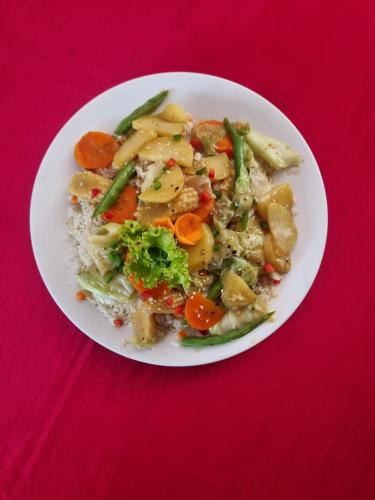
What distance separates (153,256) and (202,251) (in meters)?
0.33

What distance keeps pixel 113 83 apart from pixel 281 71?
121 cm

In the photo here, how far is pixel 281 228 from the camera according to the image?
3291 millimetres

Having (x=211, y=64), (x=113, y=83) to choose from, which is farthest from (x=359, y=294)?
(x=113, y=83)

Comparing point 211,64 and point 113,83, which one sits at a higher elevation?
point 211,64

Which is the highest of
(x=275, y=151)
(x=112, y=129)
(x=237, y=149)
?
(x=275, y=151)

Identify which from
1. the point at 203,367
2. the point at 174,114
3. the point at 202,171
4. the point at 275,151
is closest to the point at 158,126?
the point at 174,114

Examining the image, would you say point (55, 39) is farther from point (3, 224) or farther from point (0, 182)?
point (3, 224)

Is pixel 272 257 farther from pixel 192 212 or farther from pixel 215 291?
pixel 192 212

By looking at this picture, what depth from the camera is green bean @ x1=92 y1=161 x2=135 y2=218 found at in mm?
3260

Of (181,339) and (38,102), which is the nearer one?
(181,339)

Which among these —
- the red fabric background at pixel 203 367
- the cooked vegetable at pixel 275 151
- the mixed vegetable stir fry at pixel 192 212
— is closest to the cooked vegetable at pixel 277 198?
the mixed vegetable stir fry at pixel 192 212

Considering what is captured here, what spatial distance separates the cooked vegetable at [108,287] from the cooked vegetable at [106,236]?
0.23m

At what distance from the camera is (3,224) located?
3.59 metres

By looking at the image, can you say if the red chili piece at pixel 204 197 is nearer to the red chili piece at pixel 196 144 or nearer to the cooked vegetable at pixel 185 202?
the cooked vegetable at pixel 185 202
